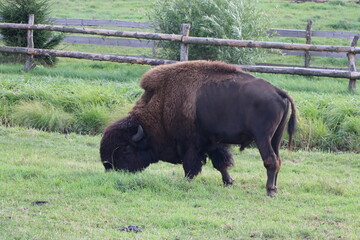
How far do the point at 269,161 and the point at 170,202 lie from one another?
1.55m

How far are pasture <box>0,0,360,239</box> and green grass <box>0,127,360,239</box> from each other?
0.01m

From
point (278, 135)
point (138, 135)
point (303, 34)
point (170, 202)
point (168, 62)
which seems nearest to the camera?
point (170, 202)

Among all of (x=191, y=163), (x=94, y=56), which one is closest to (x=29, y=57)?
(x=94, y=56)

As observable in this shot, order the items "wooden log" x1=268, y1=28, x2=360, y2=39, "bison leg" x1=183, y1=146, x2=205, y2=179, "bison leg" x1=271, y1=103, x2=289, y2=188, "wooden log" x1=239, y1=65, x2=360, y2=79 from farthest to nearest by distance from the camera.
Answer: "wooden log" x1=268, y1=28, x2=360, y2=39, "wooden log" x1=239, y1=65, x2=360, y2=79, "bison leg" x1=183, y1=146, x2=205, y2=179, "bison leg" x1=271, y1=103, x2=289, y2=188

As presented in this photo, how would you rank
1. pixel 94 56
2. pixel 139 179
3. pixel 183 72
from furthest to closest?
1. pixel 94 56
2. pixel 183 72
3. pixel 139 179

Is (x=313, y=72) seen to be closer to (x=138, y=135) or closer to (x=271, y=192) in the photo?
(x=138, y=135)

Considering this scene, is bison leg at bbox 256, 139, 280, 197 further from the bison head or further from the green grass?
the bison head

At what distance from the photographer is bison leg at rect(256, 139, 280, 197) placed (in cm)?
796

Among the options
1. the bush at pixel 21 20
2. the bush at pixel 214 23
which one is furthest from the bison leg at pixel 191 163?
the bush at pixel 21 20

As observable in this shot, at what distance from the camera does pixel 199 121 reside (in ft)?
28.1

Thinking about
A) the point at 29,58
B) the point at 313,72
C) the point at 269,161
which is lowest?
the point at 29,58

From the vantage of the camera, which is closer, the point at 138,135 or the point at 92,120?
the point at 138,135

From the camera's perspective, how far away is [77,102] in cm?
1335

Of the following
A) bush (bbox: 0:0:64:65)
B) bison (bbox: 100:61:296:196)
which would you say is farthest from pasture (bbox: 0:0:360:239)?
bush (bbox: 0:0:64:65)
